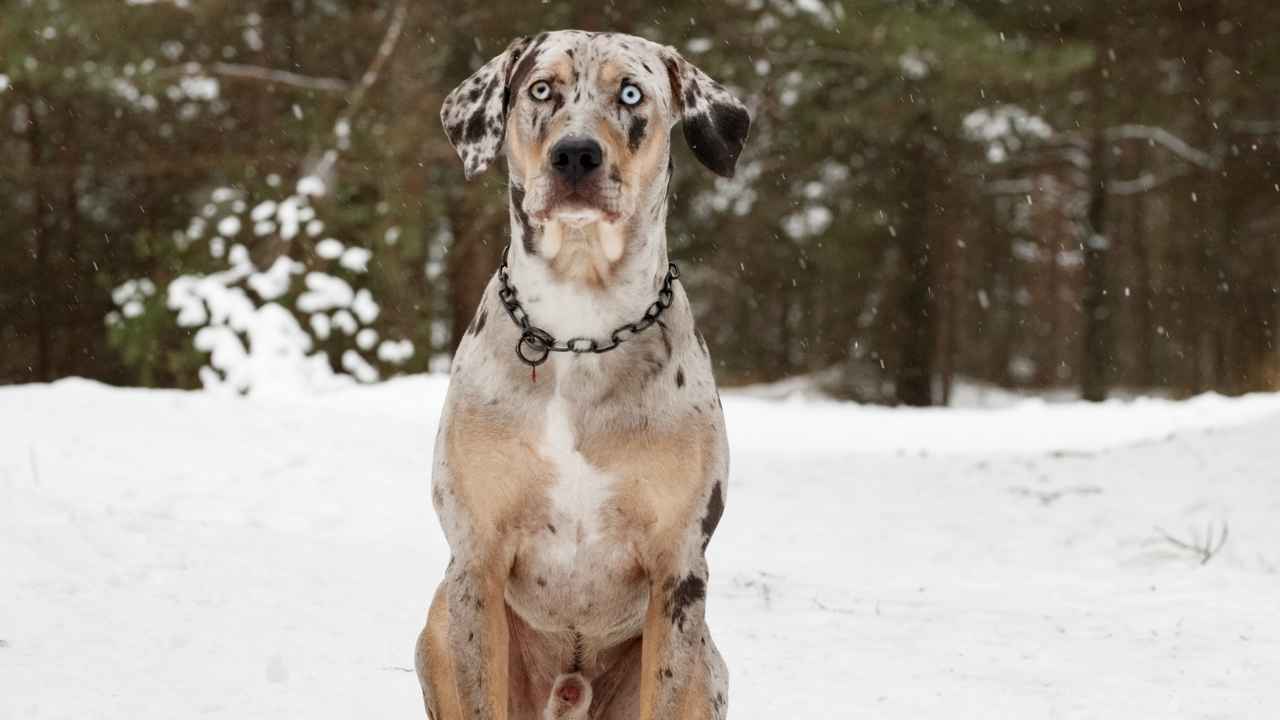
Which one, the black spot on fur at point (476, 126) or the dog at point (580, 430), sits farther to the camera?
the black spot on fur at point (476, 126)

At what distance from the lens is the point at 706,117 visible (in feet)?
12.4

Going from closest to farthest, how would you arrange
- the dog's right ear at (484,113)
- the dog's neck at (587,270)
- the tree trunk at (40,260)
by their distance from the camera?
1. the dog's neck at (587,270)
2. the dog's right ear at (484,113)
3. the tree trunk at (40,260)

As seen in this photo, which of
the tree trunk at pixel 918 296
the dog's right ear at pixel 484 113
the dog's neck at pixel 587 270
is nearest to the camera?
the dog's neck at pixel 587 270

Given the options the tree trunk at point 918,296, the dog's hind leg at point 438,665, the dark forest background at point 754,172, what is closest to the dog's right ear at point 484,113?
the dog's hind leg at point 438,665

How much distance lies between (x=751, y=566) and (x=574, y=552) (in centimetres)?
421

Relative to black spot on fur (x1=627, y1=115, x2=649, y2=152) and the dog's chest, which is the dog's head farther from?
Answer: the dog's chest

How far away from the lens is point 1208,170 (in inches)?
917

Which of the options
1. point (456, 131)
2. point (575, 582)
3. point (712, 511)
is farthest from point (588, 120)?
point (575, 582)

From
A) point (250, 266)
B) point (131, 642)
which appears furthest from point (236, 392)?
point (131, 642)

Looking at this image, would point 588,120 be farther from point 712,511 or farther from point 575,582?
point 575,582

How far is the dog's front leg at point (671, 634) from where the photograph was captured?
3408mm

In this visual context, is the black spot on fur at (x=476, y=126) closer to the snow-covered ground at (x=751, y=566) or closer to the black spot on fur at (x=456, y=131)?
the black spot on fur at (x=456, y=131)

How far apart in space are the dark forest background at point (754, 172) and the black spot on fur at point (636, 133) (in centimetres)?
1088

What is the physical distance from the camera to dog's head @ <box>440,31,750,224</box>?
3.36 meters
